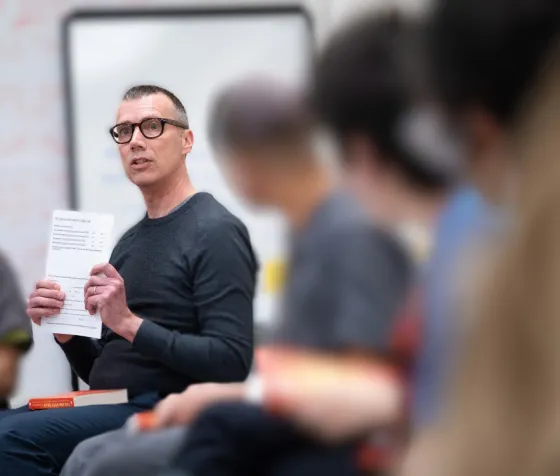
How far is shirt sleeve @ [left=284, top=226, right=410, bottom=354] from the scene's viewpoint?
96 centimetres

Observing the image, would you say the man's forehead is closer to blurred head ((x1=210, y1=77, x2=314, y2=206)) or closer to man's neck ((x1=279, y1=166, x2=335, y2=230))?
blurred head ((x1=210, y1=77, x2=314, y2=206))

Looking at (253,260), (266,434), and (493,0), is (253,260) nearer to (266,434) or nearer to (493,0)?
(266,434)

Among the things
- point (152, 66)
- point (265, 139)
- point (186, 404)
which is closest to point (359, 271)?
point (265, 139)

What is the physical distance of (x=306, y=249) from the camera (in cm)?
103

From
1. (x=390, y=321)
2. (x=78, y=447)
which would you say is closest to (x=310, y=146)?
(x=390, y=321)

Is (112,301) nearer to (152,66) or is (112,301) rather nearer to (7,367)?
(7,367)

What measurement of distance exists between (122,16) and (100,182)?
598mm

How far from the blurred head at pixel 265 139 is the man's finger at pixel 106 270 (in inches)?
24.1

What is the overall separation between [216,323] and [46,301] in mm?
420

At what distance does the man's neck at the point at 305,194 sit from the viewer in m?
1.11

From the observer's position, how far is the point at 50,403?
1863 millimetres

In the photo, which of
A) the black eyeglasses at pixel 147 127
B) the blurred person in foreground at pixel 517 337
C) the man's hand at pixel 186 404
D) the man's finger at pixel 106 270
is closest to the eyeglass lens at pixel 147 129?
the black eyeglasses at pixel 147 127

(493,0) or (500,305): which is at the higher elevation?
(493,0)

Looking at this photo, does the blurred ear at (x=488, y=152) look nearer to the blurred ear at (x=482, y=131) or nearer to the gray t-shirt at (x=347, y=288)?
the blurred ear at (x=482, y=131)
